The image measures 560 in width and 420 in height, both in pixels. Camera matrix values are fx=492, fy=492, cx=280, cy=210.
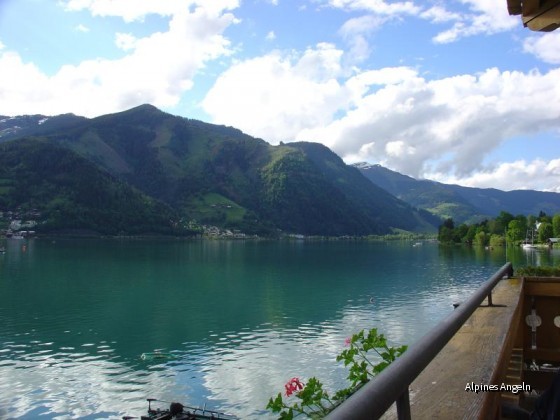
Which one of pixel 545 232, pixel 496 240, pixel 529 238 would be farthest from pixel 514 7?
pixel 529 238

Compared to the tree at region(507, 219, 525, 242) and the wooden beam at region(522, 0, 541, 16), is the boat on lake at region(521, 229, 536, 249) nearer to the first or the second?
the tree at region(507, 219, 525, 242)

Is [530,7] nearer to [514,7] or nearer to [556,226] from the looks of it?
[514,7]

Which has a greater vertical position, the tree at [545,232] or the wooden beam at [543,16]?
the wooden beam at [543,16]

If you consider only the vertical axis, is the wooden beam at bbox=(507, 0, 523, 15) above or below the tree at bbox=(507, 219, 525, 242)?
above

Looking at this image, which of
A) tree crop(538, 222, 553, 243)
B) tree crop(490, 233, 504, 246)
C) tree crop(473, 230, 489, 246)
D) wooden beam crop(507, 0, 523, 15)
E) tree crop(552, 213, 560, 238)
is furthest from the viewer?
tree crop(473, 230, 489, 246)

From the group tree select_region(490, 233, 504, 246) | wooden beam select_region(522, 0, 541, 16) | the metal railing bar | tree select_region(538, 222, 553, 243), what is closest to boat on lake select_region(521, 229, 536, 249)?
tree select_region(538, 222, 553, 243)

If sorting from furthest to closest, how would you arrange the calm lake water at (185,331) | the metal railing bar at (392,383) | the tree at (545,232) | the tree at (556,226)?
the tree at (545,232) → the tree at (556,226) → the calm lake water at (185,331) → the metal railing bar at (392,383)

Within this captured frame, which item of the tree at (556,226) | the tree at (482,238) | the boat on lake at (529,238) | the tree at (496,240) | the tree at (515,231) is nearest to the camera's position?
the tree at (556,226)

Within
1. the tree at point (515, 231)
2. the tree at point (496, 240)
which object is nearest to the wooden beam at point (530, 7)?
the tree at point (515, 231)

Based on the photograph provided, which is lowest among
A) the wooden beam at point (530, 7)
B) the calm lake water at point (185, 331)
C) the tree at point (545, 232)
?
the calm lake water at point (185, 331)

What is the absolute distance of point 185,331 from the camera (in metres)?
42.0

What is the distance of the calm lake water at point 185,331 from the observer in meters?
26.0

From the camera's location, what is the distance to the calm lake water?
26.0 metres

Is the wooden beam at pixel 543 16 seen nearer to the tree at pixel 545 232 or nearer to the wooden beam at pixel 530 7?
the wooden beam at pixel 530 7
